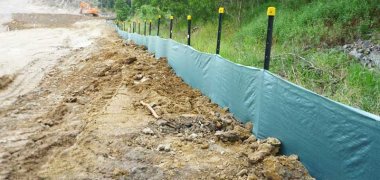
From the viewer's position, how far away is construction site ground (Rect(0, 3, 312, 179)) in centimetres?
440

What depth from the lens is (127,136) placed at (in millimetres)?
5477

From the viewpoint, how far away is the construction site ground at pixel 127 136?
173 inches

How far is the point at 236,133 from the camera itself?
555cm

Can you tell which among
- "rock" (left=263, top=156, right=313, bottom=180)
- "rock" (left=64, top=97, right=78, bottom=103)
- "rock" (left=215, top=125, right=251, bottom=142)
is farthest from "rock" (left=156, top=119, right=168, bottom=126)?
"rock" (left=64, top=97, right=78, bottom=103)

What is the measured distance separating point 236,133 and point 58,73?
741cm

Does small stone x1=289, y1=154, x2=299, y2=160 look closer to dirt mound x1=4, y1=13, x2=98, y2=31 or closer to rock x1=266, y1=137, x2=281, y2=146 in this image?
rock x1=266, y1=137, x2=281, y2=146

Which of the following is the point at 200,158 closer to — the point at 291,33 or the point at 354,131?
the point at 354,131

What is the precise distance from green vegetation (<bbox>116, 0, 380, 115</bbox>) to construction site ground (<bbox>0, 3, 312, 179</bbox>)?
1677mm

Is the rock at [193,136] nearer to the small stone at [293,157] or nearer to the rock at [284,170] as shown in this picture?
the rock at [284,170]

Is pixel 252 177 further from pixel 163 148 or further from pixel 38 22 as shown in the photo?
pixel 38 22

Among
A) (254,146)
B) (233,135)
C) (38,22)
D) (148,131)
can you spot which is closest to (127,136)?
(148,131)

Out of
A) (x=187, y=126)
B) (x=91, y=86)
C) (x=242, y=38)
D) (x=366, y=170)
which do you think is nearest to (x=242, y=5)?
(x=242, y=38)

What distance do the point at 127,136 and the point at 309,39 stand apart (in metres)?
7.63

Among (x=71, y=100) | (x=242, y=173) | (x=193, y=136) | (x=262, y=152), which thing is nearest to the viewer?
(x=242, y=173)
